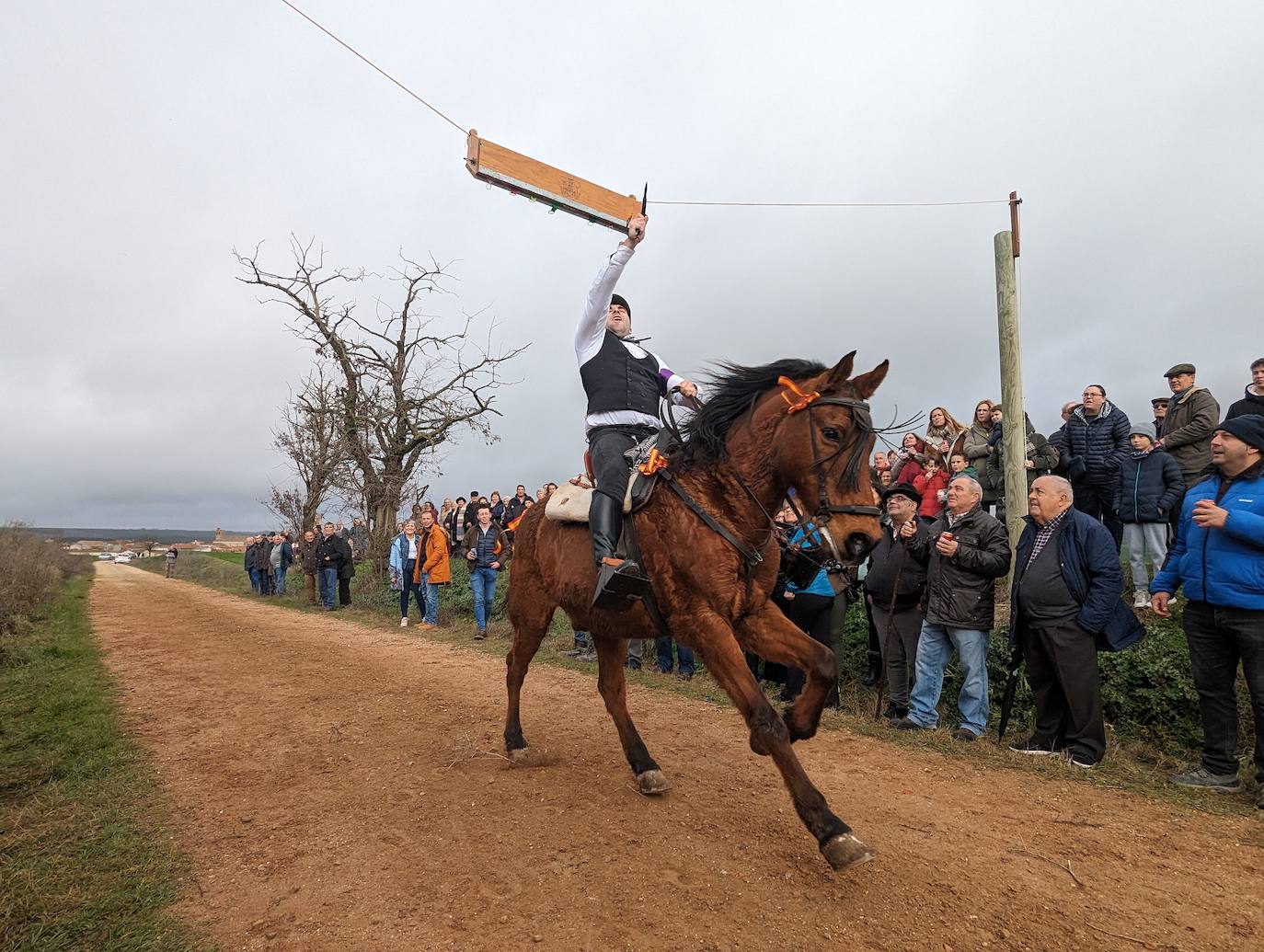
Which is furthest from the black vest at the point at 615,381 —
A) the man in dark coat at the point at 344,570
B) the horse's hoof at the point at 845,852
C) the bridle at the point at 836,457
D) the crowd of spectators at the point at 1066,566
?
the man in dark coat at the point at 344,570

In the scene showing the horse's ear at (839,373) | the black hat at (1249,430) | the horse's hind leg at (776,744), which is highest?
the horse's ear at (839,373)

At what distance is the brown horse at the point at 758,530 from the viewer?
3492mm

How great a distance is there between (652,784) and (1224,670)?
430cm

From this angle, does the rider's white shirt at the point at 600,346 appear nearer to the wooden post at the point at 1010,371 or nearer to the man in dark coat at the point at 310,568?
the wooden post at the point at 1010,371

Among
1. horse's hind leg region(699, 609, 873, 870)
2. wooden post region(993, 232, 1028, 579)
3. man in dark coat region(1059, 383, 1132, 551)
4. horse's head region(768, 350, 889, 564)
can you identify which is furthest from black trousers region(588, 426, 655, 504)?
man in dark coat region(1059, 383, 1132, 551)

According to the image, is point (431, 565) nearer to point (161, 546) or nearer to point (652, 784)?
point (652, 784)

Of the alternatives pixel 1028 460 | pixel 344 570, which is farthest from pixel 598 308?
pixel 344 570

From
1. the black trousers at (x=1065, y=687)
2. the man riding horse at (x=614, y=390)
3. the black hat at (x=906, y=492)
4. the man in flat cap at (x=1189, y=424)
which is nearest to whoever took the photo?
the man riding horse at (x=614, y=390)

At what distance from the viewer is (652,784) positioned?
14.9ft

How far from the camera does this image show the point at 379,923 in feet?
9.90

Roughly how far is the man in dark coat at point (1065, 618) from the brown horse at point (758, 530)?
9.80 ft

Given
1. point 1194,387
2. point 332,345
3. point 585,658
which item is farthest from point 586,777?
point 332,345

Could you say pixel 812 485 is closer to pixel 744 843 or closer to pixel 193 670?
pixel 744 843

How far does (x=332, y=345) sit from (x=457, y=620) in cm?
1285
